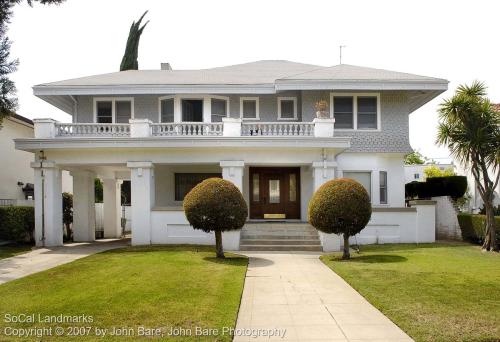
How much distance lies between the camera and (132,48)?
4012 cm

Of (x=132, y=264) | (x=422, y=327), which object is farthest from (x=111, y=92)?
(x=422, y=327)

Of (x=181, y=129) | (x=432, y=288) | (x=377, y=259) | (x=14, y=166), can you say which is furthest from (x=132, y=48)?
(x=432, y=288)

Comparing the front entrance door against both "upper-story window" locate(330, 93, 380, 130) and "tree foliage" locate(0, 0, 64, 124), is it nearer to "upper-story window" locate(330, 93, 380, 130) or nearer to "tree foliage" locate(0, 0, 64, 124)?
"upper-story window" locate(330, 93, 380, 130)

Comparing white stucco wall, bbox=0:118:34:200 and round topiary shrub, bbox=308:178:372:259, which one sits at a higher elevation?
white stucco wall, bbox=0:118:34:200

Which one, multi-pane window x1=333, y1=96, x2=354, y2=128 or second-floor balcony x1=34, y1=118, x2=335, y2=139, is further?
multi-pane window x1=333, y1=96, x2=354, y2=128

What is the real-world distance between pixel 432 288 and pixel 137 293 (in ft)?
20.3

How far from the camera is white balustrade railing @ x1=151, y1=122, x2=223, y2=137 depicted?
19.6 metres

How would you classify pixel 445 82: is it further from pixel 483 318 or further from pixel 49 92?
pixel 49 92

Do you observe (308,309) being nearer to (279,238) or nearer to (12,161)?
(279,238)

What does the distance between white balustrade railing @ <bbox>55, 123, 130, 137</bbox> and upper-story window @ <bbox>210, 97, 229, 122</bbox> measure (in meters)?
4.29

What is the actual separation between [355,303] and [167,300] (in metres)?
3.60

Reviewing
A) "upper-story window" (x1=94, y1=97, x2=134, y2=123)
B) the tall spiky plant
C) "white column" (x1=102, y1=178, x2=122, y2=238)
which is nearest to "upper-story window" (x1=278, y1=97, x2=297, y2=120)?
"upper-story window" (x1=94, y1=97, x2=134, y2=123)

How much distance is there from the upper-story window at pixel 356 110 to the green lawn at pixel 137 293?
391 inches

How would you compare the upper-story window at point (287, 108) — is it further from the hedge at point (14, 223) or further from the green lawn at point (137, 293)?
the hedge at point (14, 223)
